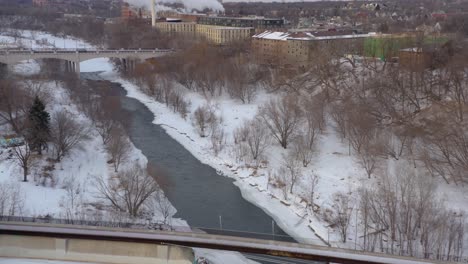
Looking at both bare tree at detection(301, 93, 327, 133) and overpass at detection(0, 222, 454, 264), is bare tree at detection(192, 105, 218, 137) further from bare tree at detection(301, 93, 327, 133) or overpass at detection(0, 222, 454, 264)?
overpass at detection(0, 222, 454, 264)

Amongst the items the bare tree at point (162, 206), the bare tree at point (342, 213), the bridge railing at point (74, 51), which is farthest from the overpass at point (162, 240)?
the bridge railing at point (74, 51)

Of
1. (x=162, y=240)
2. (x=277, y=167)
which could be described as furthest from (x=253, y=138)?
(x=162, y=240)

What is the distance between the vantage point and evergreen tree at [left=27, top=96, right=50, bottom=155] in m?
10.1

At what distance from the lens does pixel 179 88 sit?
17.6 meters

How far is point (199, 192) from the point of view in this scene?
905 centimetres

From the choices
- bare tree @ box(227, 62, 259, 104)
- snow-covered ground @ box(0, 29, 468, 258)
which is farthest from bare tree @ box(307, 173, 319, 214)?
bare tree @ box(227, 62, 259, 104)

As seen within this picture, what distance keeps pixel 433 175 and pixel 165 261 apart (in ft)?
20.4

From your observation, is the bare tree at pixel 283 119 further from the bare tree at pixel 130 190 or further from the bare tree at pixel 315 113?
the bare tree at pixel 130 190

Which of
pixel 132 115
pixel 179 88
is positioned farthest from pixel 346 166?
pixel 179 88

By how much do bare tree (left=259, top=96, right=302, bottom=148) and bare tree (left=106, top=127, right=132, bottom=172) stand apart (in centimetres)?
322

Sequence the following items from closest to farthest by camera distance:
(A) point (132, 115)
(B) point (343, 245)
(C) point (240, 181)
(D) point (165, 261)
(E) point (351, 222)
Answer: (D) point (165, 261)
(B) point (343, 245)
(E) point (351, 222)
(C) point (240, 181)
(A) point (132, 115)

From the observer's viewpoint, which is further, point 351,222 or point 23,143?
point 23,143

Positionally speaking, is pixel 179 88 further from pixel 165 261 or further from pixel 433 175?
pixel 165 261

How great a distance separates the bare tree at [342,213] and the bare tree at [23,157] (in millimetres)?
5358
